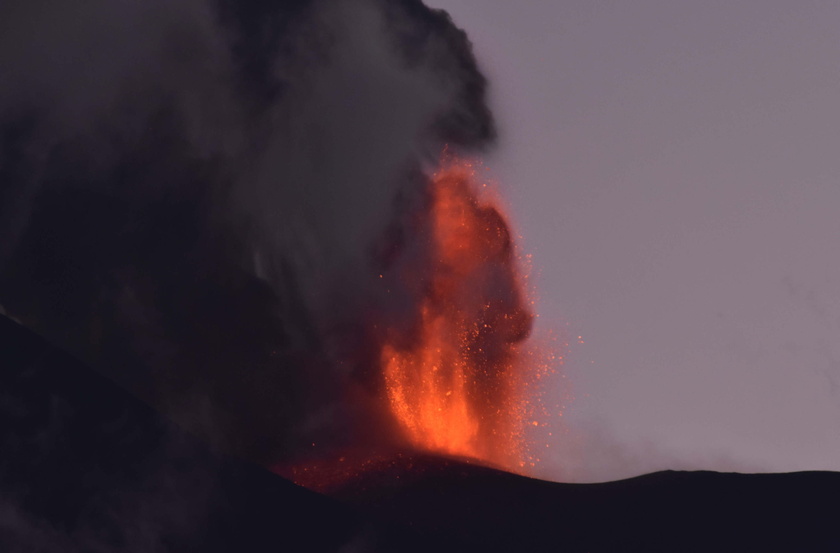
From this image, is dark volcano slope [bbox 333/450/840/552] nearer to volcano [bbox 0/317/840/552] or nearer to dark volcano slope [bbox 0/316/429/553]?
volcano [bbox 0/317/840/552]

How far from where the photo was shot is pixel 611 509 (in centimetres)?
3034

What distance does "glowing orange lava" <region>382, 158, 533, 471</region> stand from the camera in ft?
145

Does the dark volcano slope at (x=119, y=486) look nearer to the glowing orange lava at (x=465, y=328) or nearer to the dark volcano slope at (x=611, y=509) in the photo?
the dark volcano slope at (x=611, y=509)

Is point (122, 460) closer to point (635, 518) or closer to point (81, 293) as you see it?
point (635, 518)

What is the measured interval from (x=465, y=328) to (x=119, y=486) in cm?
2286

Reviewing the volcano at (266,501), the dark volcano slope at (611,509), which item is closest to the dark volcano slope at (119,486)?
the volcano at (266,501)

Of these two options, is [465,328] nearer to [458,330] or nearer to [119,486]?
[458,330]

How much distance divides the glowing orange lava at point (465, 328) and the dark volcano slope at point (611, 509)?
10995 mm

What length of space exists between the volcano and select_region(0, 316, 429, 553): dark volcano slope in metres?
0.04

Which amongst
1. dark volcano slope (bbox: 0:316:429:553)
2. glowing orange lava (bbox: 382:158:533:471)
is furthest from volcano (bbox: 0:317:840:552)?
glowing orange lava (bbox: 382:158:533:471)

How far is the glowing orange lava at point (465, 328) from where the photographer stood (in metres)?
44.3

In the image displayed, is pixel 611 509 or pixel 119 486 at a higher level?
pixel 611 509

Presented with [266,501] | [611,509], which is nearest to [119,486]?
[266,501]

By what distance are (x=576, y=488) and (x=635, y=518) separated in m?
2.80
